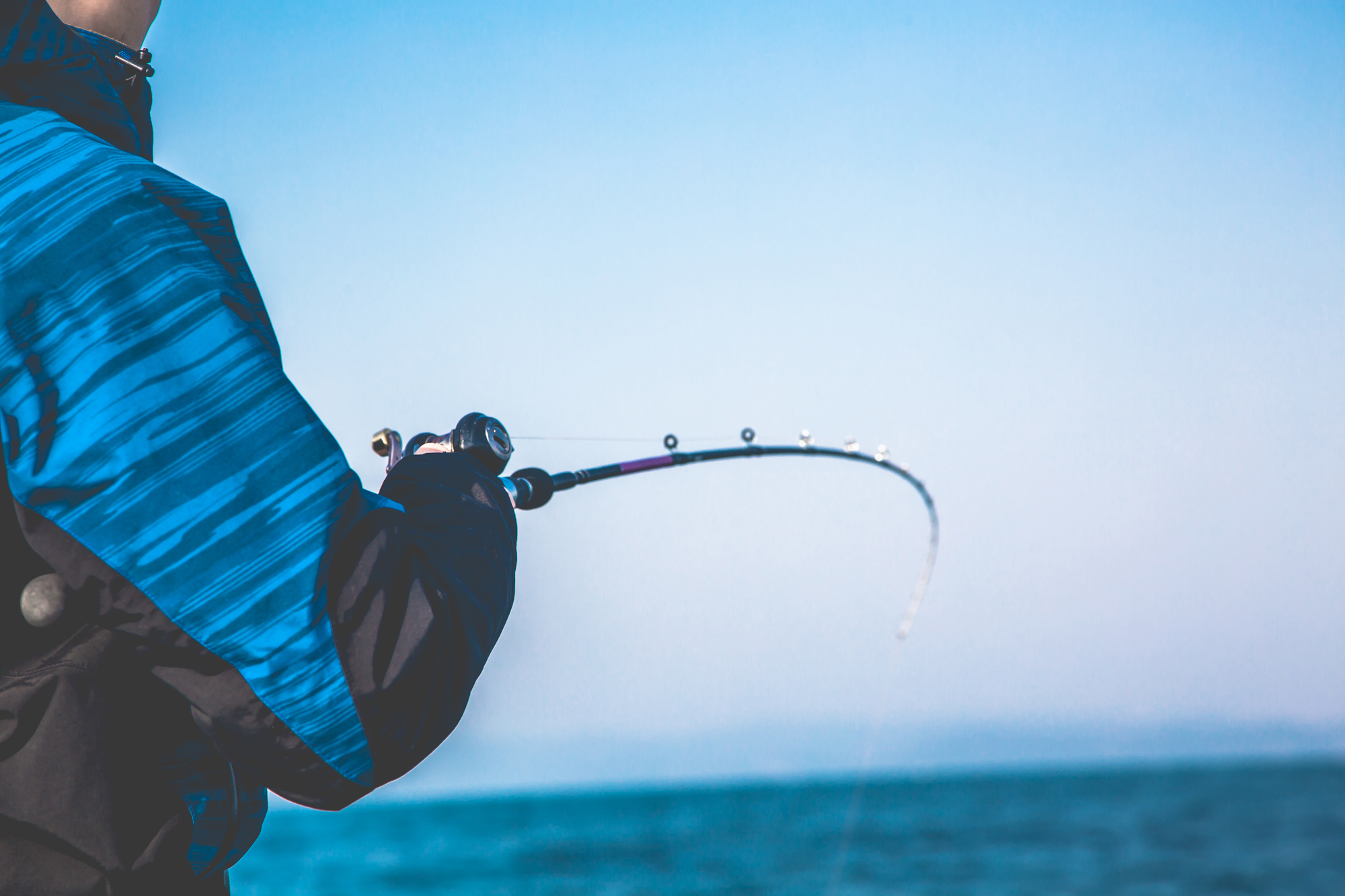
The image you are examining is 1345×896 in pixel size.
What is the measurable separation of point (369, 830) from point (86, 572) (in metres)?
42.7

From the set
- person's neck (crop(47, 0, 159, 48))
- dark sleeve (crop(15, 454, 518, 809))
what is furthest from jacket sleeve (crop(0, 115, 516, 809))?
person's neck (crop(47, 0, 159, 48))

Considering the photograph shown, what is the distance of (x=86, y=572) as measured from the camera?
Answer: 74 cm

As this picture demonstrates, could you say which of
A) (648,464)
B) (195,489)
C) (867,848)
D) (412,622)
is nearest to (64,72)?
(195,489)

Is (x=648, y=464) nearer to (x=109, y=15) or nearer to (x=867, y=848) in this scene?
(x=109, y=15)

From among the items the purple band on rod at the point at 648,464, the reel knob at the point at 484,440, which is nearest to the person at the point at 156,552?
the reel knob at the point at 484,440

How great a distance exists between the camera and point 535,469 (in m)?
2.10

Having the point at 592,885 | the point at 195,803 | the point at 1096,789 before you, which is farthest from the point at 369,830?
the point at 195,803

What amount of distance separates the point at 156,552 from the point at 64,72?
447 mm

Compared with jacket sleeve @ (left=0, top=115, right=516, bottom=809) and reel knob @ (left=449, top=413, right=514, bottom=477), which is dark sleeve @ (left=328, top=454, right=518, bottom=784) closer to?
jacket sleeve @ (left=0, top=115, right=516, bottom=809)

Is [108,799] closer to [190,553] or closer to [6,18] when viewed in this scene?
[190,553]

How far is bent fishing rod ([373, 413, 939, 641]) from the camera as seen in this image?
1.52m

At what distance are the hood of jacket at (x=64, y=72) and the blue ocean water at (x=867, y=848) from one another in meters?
22.2

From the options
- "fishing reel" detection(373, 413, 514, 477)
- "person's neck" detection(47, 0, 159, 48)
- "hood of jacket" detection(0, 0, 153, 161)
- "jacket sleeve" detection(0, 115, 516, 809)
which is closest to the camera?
"jacket sleeve" detection(0, 115, 516, 809)

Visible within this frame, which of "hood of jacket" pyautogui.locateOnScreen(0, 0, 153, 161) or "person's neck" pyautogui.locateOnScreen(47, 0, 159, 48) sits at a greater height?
"person's neck" pyautogui.locateOnScreen(47, 0, 159, 48)
